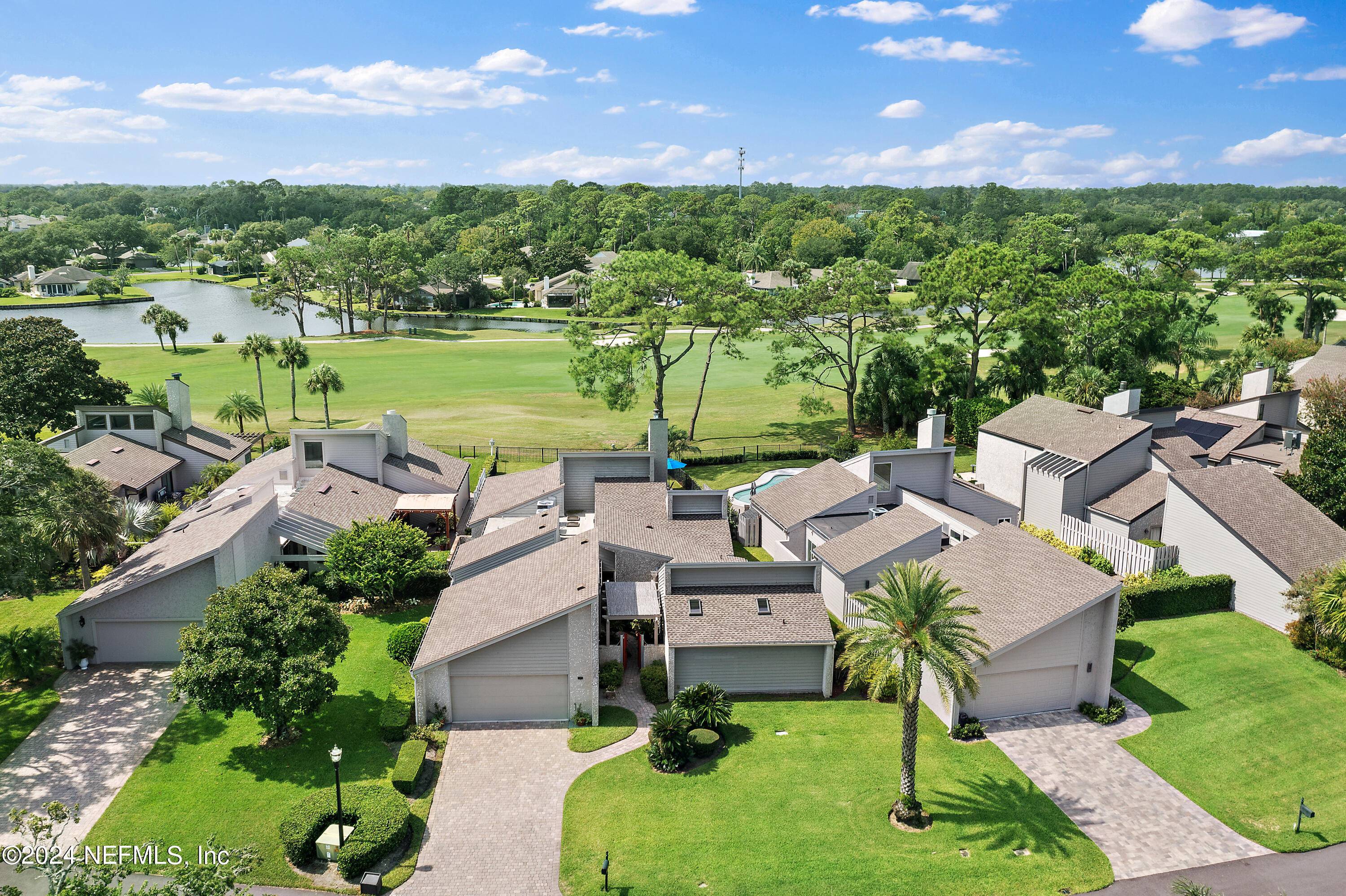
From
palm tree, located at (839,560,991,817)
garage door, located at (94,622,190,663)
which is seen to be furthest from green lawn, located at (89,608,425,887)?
palm tree, located at (839,560,991,817)

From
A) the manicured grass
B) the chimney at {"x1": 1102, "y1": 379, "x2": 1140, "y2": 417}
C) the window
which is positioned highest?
the chimney at {"x1": 1102, "y1": 379, "x2": 1140, "y2": 417}

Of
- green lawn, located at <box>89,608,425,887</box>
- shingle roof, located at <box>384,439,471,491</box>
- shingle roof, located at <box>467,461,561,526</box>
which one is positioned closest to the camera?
green lawn, located at <box>89,608,425,887</box>

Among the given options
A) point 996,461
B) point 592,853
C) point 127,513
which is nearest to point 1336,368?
point 996,461

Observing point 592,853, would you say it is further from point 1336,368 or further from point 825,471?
point 1336,368

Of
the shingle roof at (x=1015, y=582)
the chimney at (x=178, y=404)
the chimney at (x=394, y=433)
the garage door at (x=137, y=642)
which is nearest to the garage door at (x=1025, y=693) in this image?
the shingle roof at (x=1015, y=582)

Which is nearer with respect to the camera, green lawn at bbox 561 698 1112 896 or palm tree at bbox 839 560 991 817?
green lawn at bbox 561 698 1112 896

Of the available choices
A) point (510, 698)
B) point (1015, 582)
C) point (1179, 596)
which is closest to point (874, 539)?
point (1015, 582)

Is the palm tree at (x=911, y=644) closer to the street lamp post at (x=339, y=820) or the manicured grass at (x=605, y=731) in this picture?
the manicured grass at (x=605, y=731)

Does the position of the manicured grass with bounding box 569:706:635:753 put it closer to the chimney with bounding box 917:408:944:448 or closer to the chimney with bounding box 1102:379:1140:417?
the chimney with bounding box 917:408:944:448
